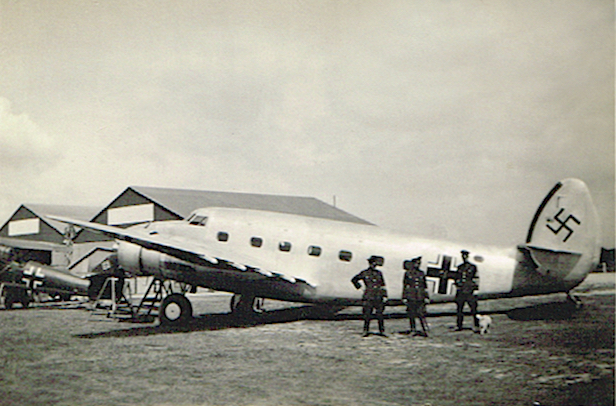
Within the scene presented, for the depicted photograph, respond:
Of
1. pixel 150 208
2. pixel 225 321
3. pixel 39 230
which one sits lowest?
pixel 225 321

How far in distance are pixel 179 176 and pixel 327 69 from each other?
240 cm

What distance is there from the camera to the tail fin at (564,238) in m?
6.79

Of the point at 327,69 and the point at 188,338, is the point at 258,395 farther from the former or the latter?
the point at 327,69

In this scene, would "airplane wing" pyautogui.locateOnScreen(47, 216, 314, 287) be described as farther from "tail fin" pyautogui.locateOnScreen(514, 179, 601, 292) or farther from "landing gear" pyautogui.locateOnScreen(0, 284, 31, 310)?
"landing gear" pyautogui.locateOnScreen(0, 284, 31, 310)

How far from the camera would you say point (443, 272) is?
26.0 feet

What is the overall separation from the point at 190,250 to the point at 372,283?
9.52 ft

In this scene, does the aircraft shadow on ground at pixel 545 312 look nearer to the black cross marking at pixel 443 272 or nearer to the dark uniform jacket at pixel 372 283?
the black cross marking at pixel 443 272

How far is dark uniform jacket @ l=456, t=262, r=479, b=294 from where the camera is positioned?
7504mm

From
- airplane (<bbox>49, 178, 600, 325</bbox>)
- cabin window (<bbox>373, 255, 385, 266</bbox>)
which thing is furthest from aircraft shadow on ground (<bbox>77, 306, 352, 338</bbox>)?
cabin window (<bbox>373, 255, 385, 266</bbox>)

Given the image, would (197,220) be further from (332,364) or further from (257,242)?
(332,364)

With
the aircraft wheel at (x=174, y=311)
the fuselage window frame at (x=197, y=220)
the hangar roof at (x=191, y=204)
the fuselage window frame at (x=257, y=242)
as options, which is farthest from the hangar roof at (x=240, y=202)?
the aircraft wheel at (x=174, y=311)

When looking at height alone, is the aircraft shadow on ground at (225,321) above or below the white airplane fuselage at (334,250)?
below

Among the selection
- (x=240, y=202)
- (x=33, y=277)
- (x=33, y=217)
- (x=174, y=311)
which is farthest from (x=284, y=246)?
(x=33, y=277)

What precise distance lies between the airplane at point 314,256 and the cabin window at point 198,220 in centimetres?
2
